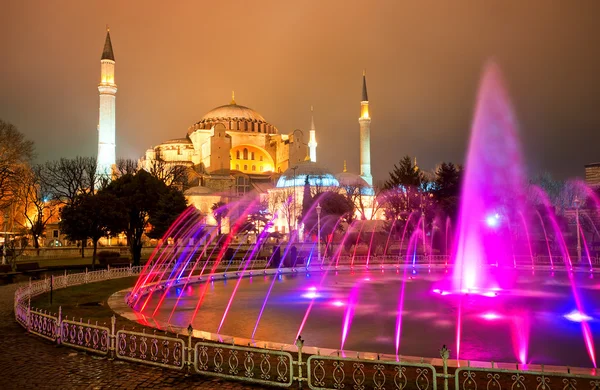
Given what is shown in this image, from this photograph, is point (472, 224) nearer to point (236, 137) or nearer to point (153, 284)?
point (153, 284)

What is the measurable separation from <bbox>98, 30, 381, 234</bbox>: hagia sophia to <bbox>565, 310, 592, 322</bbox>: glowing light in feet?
144

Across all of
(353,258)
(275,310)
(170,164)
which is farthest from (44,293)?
(170,164)

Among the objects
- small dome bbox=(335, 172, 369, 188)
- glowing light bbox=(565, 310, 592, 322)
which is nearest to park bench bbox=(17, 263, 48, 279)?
glowing light bbox=(565, 310, 592, 322)

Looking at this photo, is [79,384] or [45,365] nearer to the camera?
[79,384]

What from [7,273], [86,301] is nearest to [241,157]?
[7,273]

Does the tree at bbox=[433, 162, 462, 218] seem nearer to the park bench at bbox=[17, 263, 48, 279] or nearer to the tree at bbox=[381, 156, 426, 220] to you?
the tree at bbox=[381, 156, 426, 220]

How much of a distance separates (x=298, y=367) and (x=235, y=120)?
274 feet

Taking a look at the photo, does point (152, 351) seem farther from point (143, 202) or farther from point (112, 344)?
point (143, 202)

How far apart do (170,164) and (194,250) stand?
3957 centimetres

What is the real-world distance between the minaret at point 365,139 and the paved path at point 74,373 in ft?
211

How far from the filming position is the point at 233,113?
9119 centimetres

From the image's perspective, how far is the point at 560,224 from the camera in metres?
42.4

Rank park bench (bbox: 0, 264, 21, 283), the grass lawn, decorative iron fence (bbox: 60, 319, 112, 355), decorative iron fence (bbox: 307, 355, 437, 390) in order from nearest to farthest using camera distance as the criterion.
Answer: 1. decorative iron fence (bbox: 307, 355, 437, 390)
2. decorative iron fence (bbox: 60, 319, 112, 355)
3. the grass lawn
4. park bench (bbox: 0, 264, 21, 283)

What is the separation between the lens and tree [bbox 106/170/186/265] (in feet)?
108
